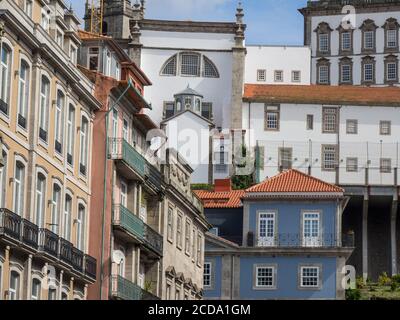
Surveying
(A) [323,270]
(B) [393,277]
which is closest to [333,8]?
(B) [393,277]

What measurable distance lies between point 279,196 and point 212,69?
114 feet

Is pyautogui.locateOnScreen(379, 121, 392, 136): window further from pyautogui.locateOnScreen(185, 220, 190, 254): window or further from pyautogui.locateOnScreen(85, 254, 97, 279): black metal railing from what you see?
pyautogui.locateOnScreen(85, 254, 97, 279): black metal railing

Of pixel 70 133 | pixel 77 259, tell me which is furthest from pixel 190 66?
pixel 77 259

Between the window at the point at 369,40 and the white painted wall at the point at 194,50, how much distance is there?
2853 cm

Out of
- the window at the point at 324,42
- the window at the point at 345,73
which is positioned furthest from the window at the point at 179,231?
the window at the point at 324,42

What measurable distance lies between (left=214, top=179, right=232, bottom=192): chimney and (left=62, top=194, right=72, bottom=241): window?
54880mm

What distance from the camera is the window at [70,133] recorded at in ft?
155

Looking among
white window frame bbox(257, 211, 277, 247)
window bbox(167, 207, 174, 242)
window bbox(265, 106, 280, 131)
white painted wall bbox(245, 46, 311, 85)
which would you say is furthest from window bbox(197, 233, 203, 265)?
white painted wall bbox(245, 46, 311, 85)

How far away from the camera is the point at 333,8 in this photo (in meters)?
150

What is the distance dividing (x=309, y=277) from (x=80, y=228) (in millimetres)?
41233

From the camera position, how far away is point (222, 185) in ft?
340

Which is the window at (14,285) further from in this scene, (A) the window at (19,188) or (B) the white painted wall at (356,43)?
(B) the white painted wall at (356,43)

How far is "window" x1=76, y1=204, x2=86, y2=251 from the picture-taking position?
48.2 meters

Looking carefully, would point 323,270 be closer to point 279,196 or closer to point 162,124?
point 279,196
